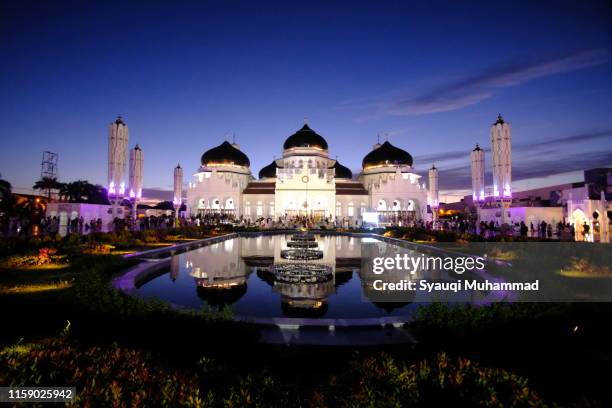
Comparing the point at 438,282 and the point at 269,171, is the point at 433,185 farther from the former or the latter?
the point at 438,282

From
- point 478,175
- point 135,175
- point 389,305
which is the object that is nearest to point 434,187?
point 478,175

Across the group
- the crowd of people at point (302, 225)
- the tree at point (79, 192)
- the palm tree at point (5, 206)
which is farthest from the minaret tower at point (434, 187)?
the tree at point (79, 192)

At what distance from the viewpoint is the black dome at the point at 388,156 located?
56.9 meters

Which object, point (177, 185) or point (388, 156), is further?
point (388, 156)

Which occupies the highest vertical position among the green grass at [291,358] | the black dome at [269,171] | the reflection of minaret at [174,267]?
the black dome at [269,171]

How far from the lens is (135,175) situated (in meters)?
36.8

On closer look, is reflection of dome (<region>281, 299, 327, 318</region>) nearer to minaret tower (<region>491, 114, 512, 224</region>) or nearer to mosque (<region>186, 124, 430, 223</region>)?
minaret tower (<region>491, 114, 512, 224</region>)

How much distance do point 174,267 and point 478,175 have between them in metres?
32.1

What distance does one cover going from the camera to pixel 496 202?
1197 inches

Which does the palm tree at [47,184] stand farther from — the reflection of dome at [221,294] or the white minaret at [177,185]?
the reflection of dome at [221,294]

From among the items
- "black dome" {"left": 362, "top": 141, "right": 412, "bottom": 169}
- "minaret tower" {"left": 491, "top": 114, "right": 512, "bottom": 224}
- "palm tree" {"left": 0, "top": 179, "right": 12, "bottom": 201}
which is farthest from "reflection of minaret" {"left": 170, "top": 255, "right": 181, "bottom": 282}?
"black dome" {"left": 362, "top": 141, "right": 412, "bottom": 169}

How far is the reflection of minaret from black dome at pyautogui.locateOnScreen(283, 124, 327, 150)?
42.3 metres

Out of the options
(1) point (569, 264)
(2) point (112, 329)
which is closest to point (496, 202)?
(1) point (569, 264)

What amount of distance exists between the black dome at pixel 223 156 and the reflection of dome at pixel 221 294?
48.7 m
